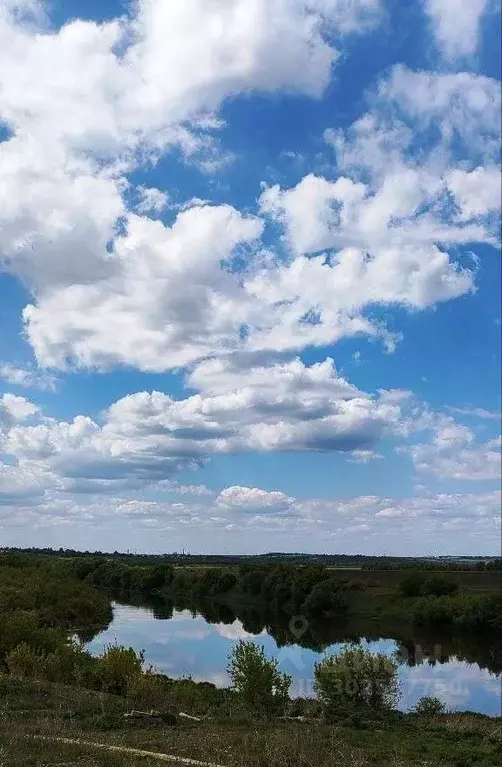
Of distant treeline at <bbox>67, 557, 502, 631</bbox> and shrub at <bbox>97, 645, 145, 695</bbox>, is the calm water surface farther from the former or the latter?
shrub at <bbox>97, 645, 145, 695</bbox>

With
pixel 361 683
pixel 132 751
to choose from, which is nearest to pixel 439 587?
pixel 361 683

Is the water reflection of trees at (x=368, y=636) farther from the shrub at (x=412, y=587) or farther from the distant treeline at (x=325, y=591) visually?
the shrub at (x=412, y=587)

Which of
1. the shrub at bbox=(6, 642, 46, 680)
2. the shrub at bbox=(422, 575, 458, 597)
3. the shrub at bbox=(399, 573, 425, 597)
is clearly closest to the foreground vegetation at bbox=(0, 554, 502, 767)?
the shrub at bbox=(6, 642, 46, 680)

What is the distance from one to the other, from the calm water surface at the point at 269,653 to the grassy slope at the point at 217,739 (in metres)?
13.2

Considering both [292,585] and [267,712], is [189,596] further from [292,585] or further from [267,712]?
[267,712]

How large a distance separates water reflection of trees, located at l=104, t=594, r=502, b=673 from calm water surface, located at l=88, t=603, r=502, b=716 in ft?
3.13

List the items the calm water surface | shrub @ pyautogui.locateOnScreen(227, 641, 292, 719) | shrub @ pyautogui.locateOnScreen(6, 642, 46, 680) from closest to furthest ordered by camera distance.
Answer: shrub @ pyautogui.locateOnScreen(227, 641, 292, 719), shrub @ pyautogui.locateOnScreen(6, 642, 46, 680), the calm water surface

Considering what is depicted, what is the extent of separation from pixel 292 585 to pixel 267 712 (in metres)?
58.2

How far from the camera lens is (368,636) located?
57125 millimetres

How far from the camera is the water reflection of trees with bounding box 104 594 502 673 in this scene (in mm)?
49625

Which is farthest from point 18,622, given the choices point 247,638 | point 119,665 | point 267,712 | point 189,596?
point 189,596

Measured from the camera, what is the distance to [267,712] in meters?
20.4

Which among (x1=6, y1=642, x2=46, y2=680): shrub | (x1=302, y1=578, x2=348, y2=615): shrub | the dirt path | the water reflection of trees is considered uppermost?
the dirt path

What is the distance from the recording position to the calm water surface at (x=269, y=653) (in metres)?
36.1
